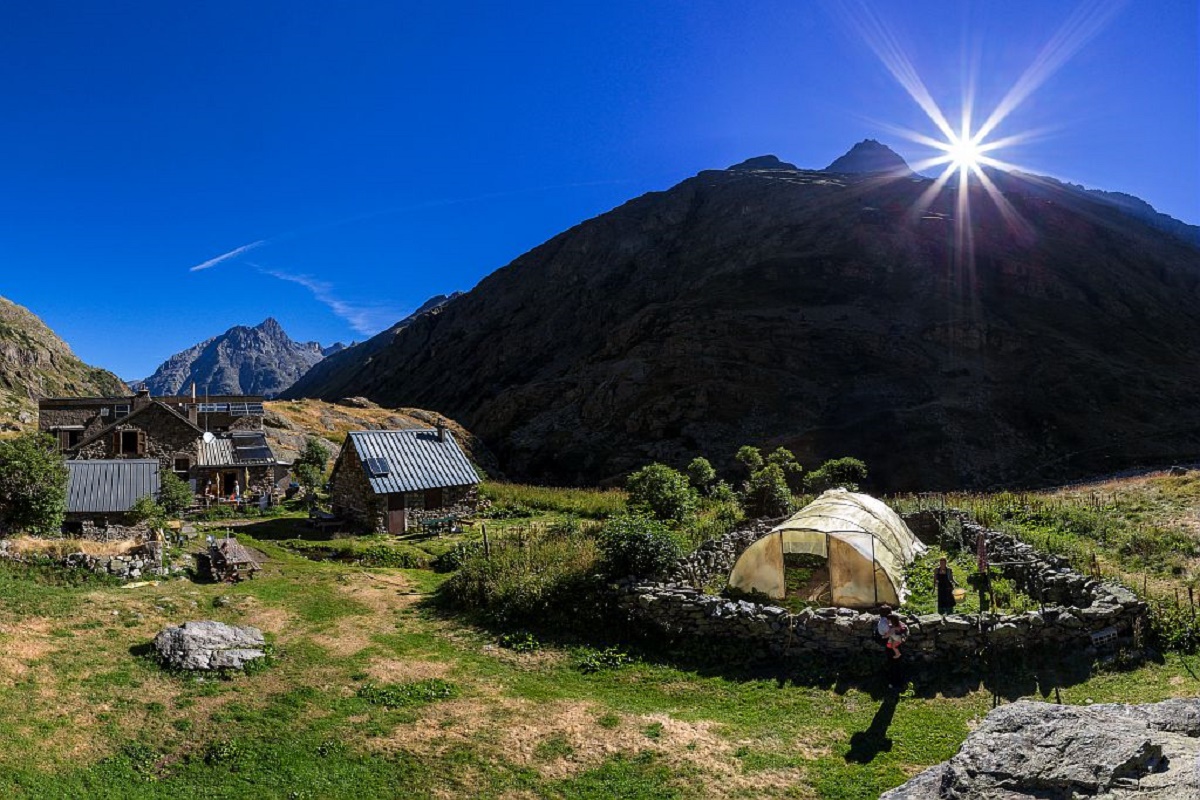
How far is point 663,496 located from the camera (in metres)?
27.0

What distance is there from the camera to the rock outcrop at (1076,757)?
6.08 metres

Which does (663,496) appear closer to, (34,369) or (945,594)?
(945,594)

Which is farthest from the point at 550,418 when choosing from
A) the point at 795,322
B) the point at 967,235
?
the point at 967,235

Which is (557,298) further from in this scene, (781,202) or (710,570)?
(710,570)

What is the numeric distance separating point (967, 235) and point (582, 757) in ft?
367

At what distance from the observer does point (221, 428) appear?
54.4m

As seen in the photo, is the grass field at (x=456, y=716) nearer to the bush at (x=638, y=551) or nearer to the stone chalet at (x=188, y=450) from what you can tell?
the bush at (x=638, y=551)

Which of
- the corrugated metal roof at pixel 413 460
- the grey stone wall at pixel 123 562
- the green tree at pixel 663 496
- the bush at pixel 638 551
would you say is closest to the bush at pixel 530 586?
the bush at pixel 638 551

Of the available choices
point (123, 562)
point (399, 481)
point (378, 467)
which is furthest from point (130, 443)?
point (123, 562)

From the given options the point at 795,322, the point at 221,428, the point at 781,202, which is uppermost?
the point at 781,202

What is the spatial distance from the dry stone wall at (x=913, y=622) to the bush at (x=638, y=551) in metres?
0.36

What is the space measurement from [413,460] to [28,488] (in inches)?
619

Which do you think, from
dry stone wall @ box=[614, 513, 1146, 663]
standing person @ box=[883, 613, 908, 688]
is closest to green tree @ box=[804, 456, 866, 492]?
dry stone wall @ box=[614, 513, 1146, 663]

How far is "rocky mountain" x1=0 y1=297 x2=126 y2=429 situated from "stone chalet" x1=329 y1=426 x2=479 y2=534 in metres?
93.0
